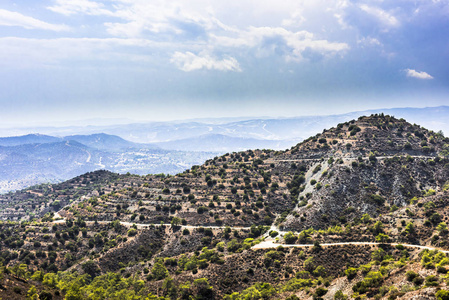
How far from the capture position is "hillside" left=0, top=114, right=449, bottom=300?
48.6 m

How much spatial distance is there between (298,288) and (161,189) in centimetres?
7886

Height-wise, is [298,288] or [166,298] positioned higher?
[298,288]

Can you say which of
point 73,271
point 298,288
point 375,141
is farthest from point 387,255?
point 73,271

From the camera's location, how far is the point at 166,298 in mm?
49406

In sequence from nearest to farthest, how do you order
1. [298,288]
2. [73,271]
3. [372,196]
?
1. [298,288]
2. [73,271]
3. [372,196]

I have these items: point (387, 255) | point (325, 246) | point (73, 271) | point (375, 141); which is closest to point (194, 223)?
point (73, 271)

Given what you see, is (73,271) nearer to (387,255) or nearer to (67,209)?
(67,209)

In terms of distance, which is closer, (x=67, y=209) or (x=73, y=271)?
(x=73, y=271)

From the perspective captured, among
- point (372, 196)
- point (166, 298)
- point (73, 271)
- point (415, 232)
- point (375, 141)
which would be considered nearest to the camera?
point (166, 298)

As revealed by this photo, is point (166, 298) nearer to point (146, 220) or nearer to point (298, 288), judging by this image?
point (298, 288)

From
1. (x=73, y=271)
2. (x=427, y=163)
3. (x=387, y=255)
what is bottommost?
(x=73, y=271)

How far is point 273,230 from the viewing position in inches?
3214

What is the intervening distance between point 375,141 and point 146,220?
3856 inches

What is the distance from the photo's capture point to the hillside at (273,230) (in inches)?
1912
